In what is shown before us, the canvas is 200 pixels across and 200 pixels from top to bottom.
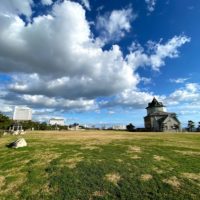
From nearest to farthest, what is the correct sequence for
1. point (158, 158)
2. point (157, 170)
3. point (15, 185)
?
1. point (15, 185)
2. point (157, 170)
3. point (158, 158)

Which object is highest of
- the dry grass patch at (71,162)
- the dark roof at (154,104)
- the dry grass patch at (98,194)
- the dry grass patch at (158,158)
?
the dark roof at (154,104)

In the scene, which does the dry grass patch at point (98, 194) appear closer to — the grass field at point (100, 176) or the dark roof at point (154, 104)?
the grass field at point (100, 176)

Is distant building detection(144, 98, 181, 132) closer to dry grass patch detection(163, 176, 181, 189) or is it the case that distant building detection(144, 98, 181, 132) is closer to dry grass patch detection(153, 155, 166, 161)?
dry grass patch detection(153, 155, 166, 161)

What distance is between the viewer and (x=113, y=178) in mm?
9789

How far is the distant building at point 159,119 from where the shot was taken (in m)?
71.4

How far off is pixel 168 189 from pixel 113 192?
262 cm

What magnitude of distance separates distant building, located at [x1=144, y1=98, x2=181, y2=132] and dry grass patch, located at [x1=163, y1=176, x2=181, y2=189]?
6457 centimetres

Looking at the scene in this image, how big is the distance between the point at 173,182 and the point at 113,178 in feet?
10.0

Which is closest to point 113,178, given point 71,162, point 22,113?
point 71,162

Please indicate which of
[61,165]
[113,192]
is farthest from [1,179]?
[113,192]

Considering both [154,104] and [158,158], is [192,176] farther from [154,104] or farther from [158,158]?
[154,104]

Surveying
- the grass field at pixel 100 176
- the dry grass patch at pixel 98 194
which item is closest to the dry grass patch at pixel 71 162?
the grass field at pixel 100 176

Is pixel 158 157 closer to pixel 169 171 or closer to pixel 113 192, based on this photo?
pixel 169 171

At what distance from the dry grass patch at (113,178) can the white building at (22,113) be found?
3252 inches
